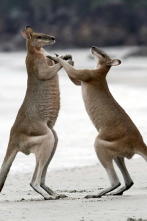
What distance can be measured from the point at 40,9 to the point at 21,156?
66917 mm

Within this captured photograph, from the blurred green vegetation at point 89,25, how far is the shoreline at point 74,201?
51885mm

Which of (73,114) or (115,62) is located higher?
(73,114)

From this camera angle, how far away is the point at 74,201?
23.7ft

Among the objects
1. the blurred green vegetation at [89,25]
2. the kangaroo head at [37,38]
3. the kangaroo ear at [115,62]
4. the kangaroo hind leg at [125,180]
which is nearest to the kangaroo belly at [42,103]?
the kangaroo head at [37,38]

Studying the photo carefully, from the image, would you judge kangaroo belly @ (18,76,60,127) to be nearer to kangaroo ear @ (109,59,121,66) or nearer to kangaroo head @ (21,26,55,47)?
kangaroo head @ (21,26,55,47)

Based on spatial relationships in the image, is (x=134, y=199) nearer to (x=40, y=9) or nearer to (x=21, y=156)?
(x=21, y=156)

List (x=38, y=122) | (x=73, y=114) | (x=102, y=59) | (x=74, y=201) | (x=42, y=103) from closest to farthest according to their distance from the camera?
(x=74, y=201) < (x=38, y=122) < (x=42, y=103) < (x=102, y=59) < (x=73, y=114)

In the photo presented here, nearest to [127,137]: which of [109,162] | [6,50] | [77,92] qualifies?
[109,162]

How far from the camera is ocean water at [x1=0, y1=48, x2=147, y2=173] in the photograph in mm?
11195

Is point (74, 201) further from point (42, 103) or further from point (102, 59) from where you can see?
point (102, 59)

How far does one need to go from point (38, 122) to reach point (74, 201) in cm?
94

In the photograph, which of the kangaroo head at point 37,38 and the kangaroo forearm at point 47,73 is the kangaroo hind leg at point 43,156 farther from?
the kangaroo head at point 37,38

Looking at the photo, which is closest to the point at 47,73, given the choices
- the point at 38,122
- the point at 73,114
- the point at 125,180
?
the point at 38,122

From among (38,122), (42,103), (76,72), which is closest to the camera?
(38,122)
